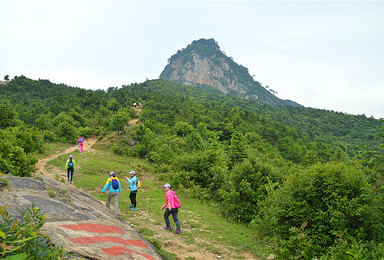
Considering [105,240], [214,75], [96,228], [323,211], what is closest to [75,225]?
[96,228]

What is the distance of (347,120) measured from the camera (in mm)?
88250

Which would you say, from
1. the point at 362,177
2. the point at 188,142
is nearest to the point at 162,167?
the point at 188,142

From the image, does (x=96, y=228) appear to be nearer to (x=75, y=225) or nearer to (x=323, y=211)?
(x=75, y=225)

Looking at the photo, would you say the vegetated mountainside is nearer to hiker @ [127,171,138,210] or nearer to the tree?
the tree

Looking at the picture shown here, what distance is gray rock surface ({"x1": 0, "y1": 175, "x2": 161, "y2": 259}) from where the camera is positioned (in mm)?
3990

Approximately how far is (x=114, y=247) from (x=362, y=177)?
6602 mm

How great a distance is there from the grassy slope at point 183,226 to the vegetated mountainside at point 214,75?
480 feet

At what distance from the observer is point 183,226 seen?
9031 millimetres

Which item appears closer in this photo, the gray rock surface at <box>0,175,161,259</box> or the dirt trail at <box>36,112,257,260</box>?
the gray rock surface at <box>0,175,161,259</box>

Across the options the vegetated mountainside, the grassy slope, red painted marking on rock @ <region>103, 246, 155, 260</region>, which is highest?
the vegetated mountainside

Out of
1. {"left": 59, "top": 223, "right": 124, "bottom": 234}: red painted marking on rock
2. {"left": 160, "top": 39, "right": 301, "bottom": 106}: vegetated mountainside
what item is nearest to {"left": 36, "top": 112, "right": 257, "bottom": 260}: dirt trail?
{"left": 59, "top": 223, "right": 124, "bottom": 234}: red painted marking on rock

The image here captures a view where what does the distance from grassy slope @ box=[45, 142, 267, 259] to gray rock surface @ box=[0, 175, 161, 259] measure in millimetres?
1434

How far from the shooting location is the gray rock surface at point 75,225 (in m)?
3.99

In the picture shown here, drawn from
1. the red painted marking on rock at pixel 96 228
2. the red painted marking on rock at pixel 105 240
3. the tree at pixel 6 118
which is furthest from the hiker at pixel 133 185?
the tree at pixel 6 118
